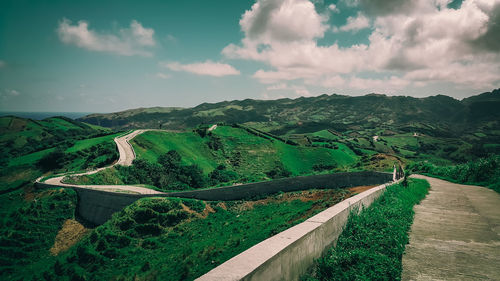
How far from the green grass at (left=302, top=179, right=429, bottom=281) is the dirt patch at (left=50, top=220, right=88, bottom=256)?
3402cm

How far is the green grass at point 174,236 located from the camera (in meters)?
17.0

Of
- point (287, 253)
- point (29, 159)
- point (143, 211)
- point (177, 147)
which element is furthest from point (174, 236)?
point (29, 159)

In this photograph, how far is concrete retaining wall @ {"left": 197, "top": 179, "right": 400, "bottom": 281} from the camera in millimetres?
3193

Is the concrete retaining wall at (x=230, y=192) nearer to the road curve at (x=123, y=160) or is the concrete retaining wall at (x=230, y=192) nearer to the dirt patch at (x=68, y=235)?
the dirt patch at (x=68, y=235)

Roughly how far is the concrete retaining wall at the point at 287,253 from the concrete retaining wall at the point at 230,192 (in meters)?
23.2

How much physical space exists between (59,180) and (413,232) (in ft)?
176

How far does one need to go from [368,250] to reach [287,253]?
2.49 meters

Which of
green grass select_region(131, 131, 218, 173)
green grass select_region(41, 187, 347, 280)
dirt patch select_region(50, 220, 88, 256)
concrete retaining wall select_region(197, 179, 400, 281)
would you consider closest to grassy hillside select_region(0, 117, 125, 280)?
dirt patch select_region(50, 220, 88, 256)

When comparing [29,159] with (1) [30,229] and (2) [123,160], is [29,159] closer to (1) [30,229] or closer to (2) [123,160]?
(2) [123,160]

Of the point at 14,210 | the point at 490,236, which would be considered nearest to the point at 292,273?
the point at 490,236

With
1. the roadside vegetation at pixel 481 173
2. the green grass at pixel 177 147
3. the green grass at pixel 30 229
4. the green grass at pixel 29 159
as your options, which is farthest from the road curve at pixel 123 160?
the roadside vegetation at pixel 481 173

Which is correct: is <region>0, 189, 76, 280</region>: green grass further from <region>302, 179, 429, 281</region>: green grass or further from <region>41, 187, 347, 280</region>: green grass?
<region>302, 179, 429, 281</region>: green grass

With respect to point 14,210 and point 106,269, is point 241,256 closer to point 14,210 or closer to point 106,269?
point 106,269

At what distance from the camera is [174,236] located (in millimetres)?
25172
